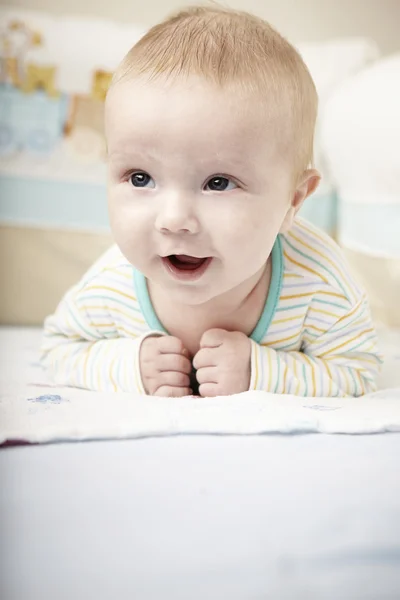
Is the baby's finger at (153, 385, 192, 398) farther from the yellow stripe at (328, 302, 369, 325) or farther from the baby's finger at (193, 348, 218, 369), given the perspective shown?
the yellow stripe at (328, 302, 369, 325)

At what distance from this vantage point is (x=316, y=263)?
90cm

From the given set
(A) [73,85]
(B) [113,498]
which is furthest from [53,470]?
(A) [73,85]

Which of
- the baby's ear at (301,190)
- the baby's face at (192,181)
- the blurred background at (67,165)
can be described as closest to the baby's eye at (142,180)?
the baby's face at (192,181)

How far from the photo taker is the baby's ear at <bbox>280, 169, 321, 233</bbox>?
2.68 ft

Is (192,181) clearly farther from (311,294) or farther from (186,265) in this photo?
(311,294)

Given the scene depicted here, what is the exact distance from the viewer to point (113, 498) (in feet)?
1.70

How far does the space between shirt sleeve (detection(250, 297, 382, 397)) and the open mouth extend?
124 mm

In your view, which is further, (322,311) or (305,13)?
(305,13)

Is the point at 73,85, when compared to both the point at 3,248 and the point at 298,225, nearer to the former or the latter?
the point at 3,248

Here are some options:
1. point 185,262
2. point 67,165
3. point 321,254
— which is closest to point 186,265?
point 185,262

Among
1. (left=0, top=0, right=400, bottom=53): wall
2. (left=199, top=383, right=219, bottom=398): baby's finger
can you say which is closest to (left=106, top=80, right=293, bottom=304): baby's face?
(left=199, top=383, right=219, bottom=398): baby's finger

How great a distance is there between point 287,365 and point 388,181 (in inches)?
20.9

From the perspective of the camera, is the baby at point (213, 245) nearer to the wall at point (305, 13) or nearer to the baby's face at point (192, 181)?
the baby's face at point (192, 181)

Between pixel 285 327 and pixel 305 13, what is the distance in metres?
0.95
